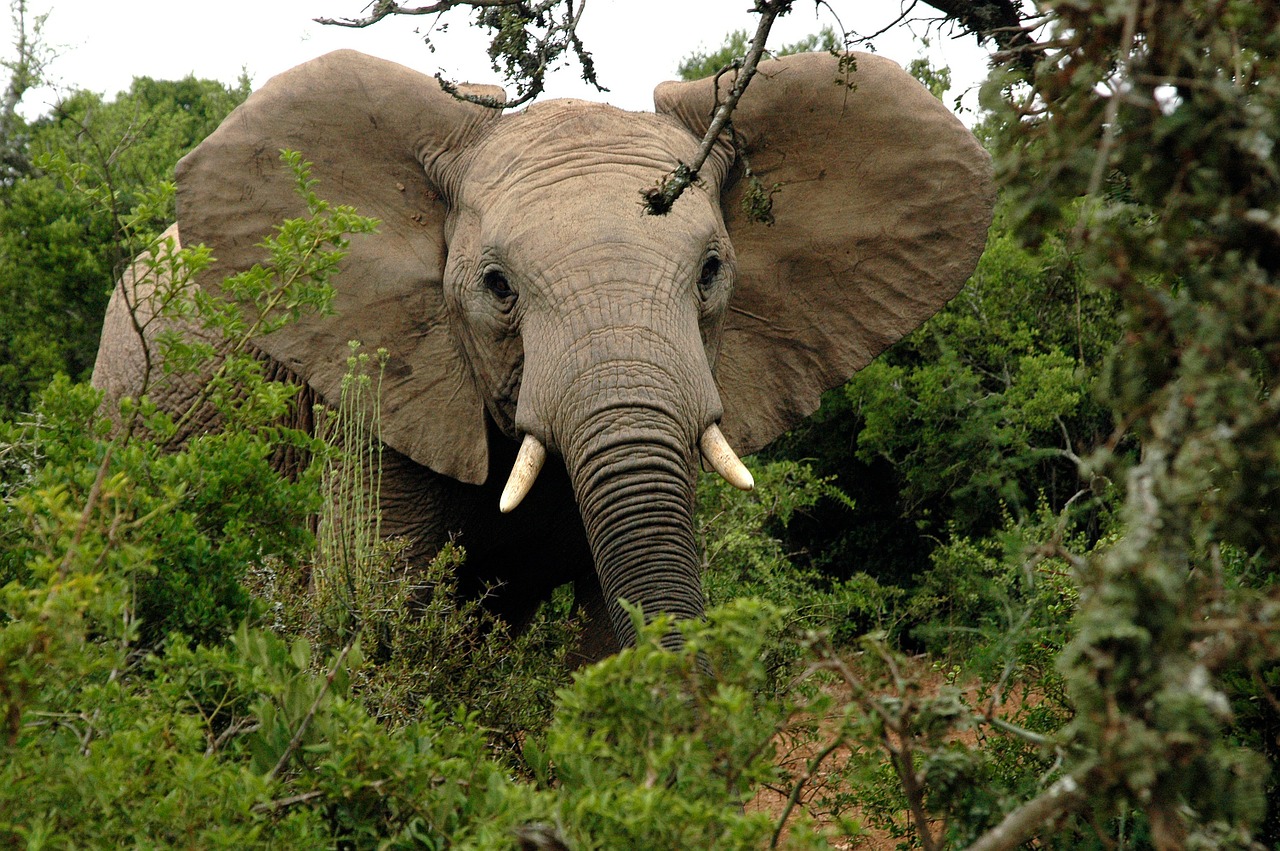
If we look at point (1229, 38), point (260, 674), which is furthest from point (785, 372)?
point (1229, 38)

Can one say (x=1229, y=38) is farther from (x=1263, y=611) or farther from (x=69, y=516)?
(x=69, y=516)

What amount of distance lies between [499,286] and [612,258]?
0.49 m

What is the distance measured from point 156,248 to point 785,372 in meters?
2.65

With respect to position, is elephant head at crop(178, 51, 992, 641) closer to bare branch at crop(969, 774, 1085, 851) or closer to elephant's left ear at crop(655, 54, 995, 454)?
elephant's left ear at crop(655, 54, 995, 454)

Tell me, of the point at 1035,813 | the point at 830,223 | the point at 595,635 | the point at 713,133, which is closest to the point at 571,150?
the point at 830,223

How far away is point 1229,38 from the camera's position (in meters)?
2.08

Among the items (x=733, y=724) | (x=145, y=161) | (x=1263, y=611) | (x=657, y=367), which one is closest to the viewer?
(x=1263, y=611)

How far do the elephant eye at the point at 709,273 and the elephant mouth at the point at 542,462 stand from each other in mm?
628

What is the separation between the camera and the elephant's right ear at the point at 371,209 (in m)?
5.07

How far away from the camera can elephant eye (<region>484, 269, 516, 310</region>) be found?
473 centimetres

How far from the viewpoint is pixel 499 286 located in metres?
4.78

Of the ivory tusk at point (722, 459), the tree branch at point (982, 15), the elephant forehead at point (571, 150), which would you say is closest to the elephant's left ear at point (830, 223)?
the elephant forehead at point (571, 150)

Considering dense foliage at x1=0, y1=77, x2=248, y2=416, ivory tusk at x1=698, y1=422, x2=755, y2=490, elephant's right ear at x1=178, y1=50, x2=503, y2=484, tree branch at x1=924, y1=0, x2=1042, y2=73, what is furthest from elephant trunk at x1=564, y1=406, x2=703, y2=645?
dense foliage at x1=0, y1=77, x2=248, y2=416

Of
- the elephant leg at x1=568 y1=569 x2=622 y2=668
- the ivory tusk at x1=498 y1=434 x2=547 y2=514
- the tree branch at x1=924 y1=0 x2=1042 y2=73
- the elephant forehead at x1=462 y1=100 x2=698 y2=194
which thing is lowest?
the elephant leg at x1=568 y1=569 x2=622 y2=668
